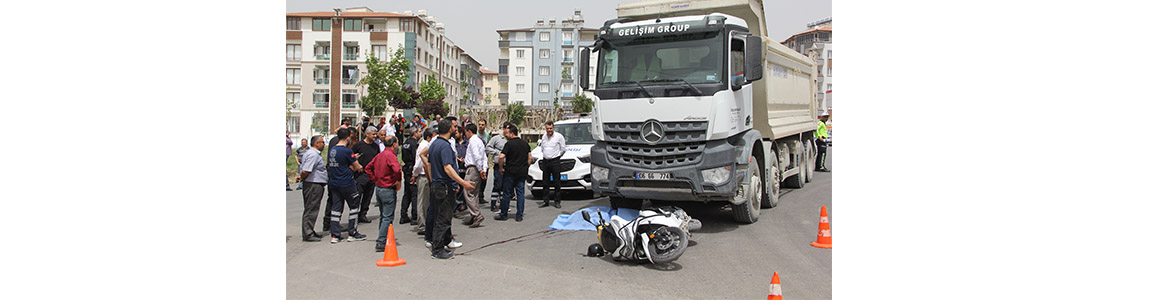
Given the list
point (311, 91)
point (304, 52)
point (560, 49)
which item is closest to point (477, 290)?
point (304, 52)

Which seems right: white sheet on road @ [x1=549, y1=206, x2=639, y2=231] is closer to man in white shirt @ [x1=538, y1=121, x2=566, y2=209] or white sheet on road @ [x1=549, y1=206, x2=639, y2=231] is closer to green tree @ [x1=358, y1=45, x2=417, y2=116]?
man in white shirt @ [x1=538, y1=121, x2=566, y2=209]

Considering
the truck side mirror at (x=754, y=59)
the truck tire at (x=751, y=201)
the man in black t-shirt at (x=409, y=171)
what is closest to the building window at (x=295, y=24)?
the man in black t-shirt at (x=409, y=171)

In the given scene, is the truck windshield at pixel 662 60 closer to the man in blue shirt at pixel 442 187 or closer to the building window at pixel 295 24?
the man in blue shirt at pixel 442 187

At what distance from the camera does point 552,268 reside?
6.30m

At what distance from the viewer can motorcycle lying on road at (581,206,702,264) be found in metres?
6.28

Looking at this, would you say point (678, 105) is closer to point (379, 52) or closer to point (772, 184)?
point (772, 184)

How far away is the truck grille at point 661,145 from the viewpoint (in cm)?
780

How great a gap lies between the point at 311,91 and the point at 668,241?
11.4m

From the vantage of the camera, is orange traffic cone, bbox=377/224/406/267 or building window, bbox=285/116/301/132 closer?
orange traffic cone, bbox=377/224/406/267

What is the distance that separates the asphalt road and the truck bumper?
562 mm

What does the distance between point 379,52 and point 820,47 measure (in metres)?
14.3

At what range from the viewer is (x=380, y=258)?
6906mm

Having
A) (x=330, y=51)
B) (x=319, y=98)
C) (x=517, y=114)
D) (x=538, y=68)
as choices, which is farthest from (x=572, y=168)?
(x=538, y=68)

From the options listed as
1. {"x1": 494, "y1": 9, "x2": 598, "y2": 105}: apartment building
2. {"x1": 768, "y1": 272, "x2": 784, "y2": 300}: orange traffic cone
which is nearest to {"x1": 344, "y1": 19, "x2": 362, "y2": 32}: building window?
{"x1": 768, "y1": 272, "x2": 784, "y2": 300}: orange traffic cone
